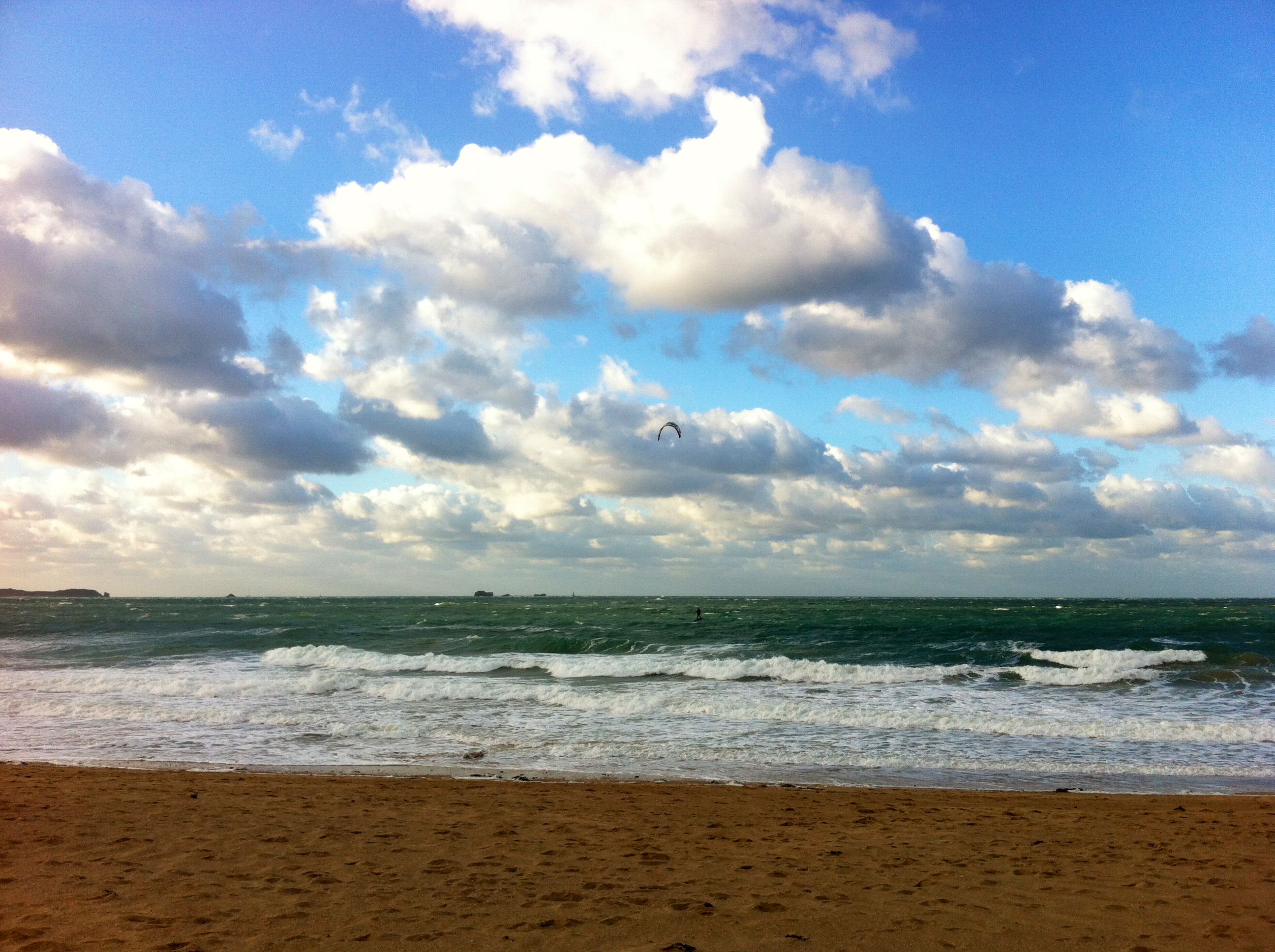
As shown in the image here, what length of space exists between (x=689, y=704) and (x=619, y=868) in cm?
1264

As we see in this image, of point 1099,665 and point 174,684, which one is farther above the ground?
point 174,684

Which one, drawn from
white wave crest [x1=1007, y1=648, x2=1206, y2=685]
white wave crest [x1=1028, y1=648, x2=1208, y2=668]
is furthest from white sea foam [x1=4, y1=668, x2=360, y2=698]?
white wave crest [x1=1028, y1=648, x2=1208, y2=668]

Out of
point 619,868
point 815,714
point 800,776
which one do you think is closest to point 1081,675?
point 815,714

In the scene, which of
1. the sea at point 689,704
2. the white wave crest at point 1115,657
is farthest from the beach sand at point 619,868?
the white wave crest at point 1115,657

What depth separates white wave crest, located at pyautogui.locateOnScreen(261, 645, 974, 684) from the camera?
87.7 feet

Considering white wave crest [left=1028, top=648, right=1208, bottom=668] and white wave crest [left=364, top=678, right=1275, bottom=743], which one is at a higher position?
white wave crest [left=364, top=678, right=1275, bottom=743]

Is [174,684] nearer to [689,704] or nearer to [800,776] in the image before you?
[689,704]

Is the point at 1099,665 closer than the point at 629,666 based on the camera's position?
No

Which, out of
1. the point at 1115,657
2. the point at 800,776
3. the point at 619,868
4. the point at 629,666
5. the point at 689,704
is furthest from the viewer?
the point at 1115,657

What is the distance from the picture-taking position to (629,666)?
2936 centimetres

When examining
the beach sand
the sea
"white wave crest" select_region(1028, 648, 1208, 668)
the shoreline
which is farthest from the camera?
"white wave crest" select_region(1028, 648, 1208, 668)

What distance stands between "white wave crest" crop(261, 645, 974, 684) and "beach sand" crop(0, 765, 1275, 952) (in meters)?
15.6

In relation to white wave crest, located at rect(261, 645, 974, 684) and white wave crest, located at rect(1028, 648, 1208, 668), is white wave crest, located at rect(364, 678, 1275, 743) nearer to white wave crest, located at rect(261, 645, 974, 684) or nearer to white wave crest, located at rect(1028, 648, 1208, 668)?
white wave crest, located at rect(261, 645, 974, 684)

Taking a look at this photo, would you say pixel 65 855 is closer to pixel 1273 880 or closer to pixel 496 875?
pixel 496 875
